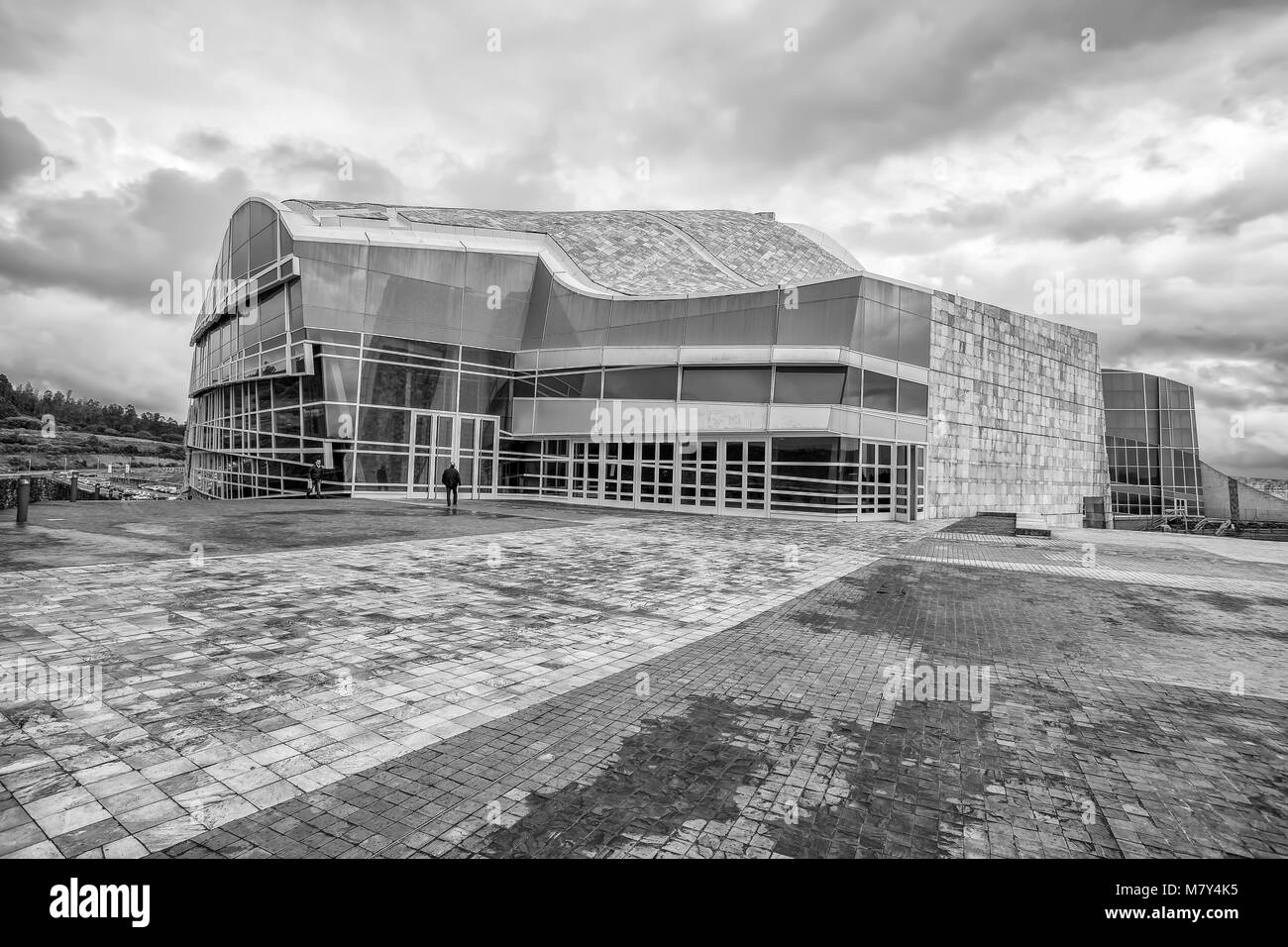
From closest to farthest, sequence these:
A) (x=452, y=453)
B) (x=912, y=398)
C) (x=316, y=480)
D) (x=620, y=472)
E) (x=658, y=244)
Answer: (x=316, y=480) < (x=912, y=398) < (x=620, y=472) < (x=452, y=453) < (x=658, y=244)

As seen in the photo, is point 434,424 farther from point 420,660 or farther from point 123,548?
point 420,660

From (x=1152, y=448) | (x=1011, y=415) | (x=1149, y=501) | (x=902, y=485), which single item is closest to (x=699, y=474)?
(x=902, y=485)

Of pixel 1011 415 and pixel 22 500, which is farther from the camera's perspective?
pixel 1011 415

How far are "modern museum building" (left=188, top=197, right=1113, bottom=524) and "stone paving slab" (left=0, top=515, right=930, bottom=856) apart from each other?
12.7 metres

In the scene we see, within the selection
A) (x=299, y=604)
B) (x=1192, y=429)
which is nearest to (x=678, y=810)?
(x=299, y=604)

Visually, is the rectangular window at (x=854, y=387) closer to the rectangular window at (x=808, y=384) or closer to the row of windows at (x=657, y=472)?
the rectangular window at (x=808, y=384)

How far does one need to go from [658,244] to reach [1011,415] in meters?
20.9

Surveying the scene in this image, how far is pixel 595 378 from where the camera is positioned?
2723cm

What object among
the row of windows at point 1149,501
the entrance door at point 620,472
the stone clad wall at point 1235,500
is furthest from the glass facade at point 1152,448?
the entrance door at point 620,472

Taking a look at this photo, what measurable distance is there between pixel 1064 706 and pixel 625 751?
3.92 meters

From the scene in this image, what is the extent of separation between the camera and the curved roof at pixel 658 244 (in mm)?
31734

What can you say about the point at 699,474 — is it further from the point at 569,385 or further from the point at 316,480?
the point at 316,480

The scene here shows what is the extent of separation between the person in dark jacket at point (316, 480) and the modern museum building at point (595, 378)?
46 cm

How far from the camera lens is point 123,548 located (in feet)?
37.2
